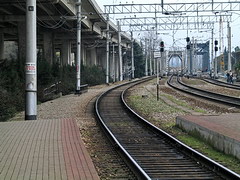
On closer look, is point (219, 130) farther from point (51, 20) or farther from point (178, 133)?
point (51, 20)

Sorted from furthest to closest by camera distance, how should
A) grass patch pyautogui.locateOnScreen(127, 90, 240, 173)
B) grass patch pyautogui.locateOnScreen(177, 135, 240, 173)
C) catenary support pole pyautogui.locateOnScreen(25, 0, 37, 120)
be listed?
1. catenary support pole pyautogui.locateOnScreen(25, 0, 37, 120)
2. grass patch pyautogui.locateOnScreen(127, 90, 240, 173)
3. grass patch pyautogui.locateOnScreen(177, 135, 240, 173)

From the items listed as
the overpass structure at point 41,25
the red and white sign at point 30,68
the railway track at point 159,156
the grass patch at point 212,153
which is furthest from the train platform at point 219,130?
the overpass structure at point 41,25

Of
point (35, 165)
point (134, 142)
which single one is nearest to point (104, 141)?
point (134, 142)

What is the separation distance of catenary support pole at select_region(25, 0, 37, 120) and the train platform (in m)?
6.04

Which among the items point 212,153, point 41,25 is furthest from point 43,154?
point 41,25

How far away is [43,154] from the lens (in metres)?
10.0

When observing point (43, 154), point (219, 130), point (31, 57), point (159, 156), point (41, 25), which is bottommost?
point (159, 156)

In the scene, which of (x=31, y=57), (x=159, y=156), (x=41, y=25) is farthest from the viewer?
(x=41, y=25)

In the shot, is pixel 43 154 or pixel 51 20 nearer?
pixel 43 154

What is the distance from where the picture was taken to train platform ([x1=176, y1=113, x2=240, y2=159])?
10.3m

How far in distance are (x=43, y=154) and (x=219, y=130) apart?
4.98 metres

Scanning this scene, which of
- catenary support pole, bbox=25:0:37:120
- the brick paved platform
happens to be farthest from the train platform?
catenary support pole, bbox=25:0:37:120

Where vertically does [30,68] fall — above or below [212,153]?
above

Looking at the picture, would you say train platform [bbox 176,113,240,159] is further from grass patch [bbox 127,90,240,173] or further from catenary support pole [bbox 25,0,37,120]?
catenary support pole [bbox 25,0,37,120]
